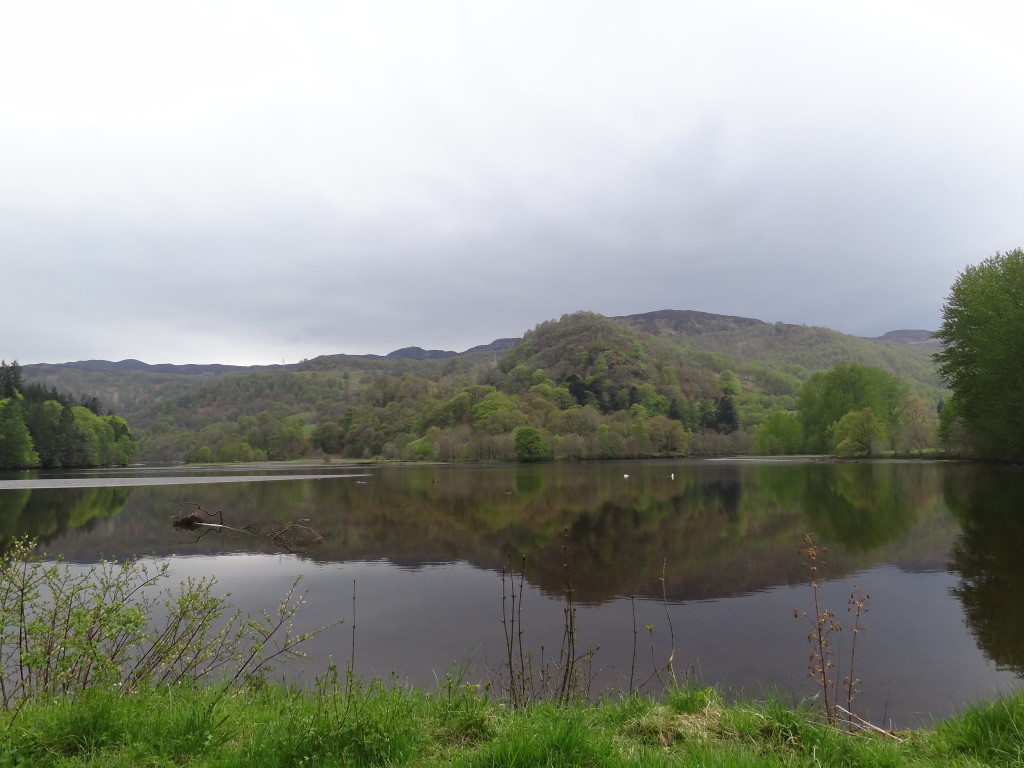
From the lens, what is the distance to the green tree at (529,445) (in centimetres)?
12106

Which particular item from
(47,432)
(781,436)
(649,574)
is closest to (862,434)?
(781,436)

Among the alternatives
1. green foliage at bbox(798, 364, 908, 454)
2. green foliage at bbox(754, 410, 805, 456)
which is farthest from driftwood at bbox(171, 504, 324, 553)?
green foliage at bbox(754, 410, 805, 456)

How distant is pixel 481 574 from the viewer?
19.8m

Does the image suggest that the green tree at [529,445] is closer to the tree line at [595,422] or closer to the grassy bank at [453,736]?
the tree line at [595,422]

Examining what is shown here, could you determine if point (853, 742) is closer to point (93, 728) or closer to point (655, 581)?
point (93, 728)

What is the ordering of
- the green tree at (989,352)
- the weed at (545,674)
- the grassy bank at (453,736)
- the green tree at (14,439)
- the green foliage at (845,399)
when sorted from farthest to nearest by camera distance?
the green foliage at (845,399) < the green tree at (14,439) < the green tree at (989,352) < the weed at (545,674) < the grassy bank at (453,736)

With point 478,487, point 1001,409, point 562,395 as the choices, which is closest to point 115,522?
point 478,487

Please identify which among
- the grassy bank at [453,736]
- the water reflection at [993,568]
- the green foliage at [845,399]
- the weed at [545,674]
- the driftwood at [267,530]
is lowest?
the driftwood at [267,530]

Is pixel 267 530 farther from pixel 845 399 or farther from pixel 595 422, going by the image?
pixel 595 422

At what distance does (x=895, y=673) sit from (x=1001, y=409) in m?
50.7

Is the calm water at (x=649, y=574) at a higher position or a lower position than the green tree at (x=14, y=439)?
lower

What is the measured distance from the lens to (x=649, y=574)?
18.4m

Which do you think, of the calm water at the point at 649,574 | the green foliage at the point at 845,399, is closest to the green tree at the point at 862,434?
the green foliage at the point at 845,399

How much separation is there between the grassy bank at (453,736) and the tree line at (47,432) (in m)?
117
